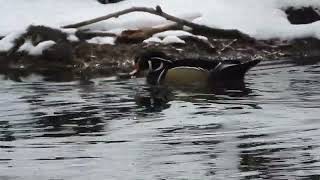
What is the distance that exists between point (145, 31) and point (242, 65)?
5672 millimetres

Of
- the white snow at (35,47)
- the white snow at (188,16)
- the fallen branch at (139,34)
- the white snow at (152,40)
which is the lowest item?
the white snow at (35,47)

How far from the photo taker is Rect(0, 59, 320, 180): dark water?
7.01m

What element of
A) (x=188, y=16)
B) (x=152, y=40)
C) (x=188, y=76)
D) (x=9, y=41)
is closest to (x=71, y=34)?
(x=9, y=41)

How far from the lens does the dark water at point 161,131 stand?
7012 millimetres

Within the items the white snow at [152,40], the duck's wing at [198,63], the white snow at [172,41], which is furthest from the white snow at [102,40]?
the duck's wing at [198,63]

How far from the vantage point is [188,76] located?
44.8ft

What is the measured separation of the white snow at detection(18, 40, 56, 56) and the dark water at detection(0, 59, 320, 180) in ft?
13.2

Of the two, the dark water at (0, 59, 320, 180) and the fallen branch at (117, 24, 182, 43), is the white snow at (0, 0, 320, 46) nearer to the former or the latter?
the fallen branch at (117, 24, 182, 43)

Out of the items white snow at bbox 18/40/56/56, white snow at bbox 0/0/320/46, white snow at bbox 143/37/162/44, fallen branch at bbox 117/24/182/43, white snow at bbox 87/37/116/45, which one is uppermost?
white snow at bbox 0/0/320/46

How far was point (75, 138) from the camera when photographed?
29.1 feet

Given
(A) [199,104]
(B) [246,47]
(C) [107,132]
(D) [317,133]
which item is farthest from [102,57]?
(D) [317,133]

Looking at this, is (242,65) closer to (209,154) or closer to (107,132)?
(107,132)

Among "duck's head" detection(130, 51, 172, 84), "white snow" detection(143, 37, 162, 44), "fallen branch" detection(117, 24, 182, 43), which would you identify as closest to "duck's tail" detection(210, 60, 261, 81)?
"duck's head" detection(130, 51, 172, 84)

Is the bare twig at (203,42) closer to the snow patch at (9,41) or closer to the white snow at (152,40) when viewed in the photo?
the white snow at (152,40)
